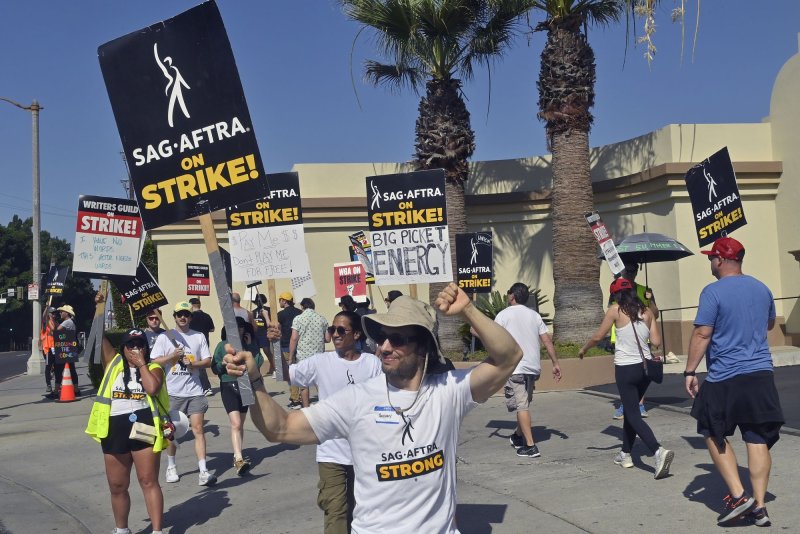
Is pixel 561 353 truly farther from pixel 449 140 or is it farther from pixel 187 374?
pixel 187 374

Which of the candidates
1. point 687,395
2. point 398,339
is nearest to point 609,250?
point 687,395

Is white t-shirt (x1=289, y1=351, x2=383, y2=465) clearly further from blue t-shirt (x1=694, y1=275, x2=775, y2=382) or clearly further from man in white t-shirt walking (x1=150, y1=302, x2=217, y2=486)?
man in white t-shirt walking (x1=150, y1=302, x2=217, y2=486)

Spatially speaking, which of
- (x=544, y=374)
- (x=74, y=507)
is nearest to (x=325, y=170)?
(x=544, y=374)

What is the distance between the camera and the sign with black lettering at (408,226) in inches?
465

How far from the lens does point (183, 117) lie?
4.37 metres

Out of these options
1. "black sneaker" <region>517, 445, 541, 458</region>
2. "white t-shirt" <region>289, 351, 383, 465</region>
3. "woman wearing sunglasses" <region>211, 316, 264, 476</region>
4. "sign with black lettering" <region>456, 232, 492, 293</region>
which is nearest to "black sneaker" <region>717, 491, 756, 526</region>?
"white t-shirt" <region>289, 351, 383, 465</region>

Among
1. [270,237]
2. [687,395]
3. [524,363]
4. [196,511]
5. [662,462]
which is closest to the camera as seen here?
[662,462]

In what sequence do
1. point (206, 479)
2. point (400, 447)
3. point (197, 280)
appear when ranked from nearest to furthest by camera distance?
point (400, 447)
point (206, 479)
point (197, 280)

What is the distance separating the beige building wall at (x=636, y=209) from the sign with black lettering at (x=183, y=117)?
41.7ft

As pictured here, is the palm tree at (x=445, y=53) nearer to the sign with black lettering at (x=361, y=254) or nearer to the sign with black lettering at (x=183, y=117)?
the sign with black lettering at (x=361, y=254)

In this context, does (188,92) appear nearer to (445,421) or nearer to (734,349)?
(445,421)

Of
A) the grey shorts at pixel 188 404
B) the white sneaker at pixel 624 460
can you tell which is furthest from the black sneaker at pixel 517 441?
the grey shorts at pixel 188 404

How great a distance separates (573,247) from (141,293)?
7875mm

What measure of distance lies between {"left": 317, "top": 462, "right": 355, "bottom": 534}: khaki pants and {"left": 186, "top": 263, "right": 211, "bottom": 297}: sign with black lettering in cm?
1401
